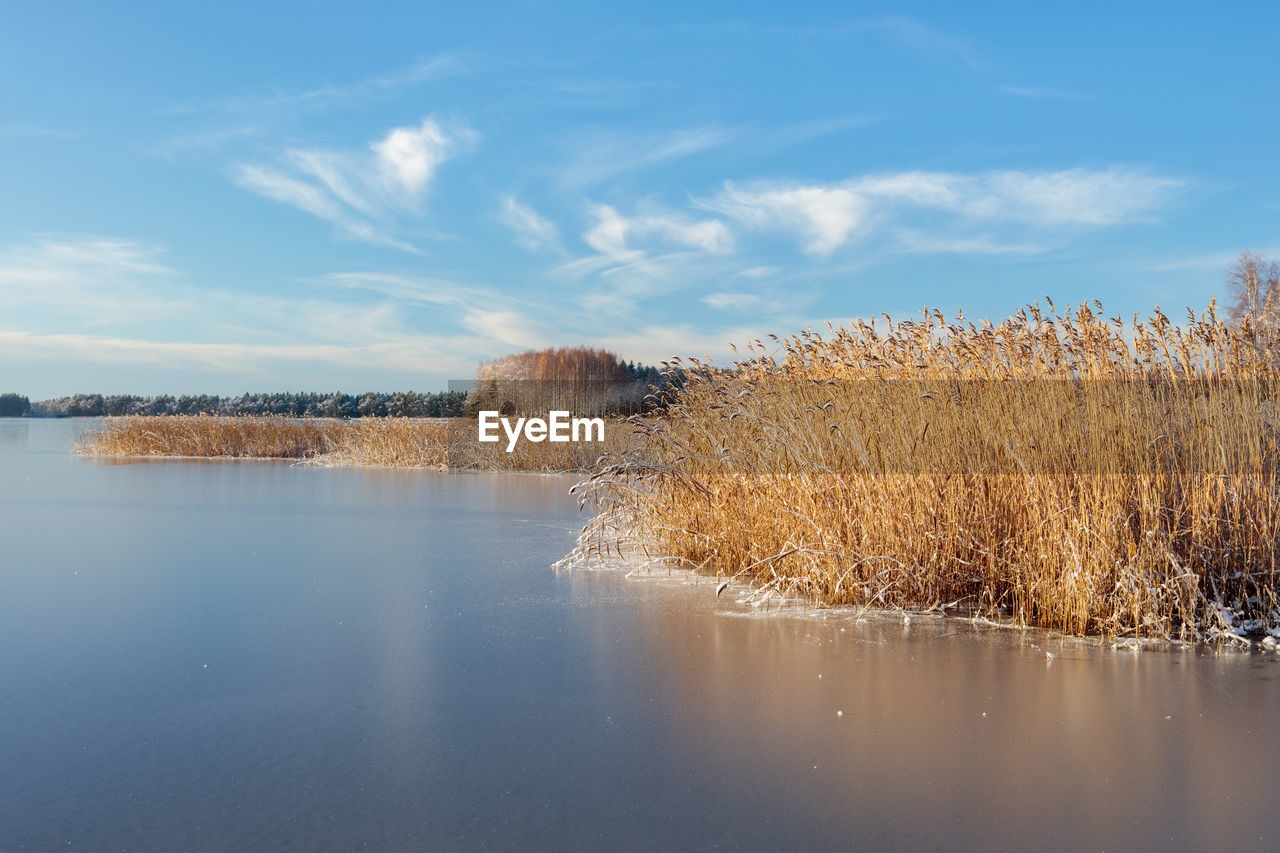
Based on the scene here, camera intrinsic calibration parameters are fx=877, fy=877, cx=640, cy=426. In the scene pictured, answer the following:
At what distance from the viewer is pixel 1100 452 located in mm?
4578

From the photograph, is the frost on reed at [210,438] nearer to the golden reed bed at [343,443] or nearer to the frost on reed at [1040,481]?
the golden reed bed at [343,443]

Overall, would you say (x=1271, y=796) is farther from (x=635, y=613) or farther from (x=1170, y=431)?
(x=635, y=613)

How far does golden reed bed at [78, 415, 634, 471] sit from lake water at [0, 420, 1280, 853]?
11.8 metres

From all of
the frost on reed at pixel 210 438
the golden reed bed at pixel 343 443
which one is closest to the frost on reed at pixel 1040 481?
the golden reed bed at pixel 343 443

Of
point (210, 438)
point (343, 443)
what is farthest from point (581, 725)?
point (210, 438)

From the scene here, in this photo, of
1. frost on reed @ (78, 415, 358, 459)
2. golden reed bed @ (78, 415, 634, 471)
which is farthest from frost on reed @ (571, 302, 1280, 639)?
frost on reed @ (78, 415, 358, 459)

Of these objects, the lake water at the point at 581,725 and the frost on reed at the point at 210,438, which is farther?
the frost on reed at the point at 210,438

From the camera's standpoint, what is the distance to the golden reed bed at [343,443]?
17.7 m

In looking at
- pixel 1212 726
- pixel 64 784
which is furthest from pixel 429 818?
pixel 1212 726

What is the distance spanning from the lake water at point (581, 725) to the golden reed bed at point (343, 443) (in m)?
11.8

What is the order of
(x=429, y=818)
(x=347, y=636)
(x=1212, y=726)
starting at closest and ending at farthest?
1. (x=429, y=818)
2. (x=1212, y=726)
3. (x=347, y=636)

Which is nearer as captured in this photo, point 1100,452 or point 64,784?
point 64,784

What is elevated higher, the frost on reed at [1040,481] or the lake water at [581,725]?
the frost on reed at [1040,481]

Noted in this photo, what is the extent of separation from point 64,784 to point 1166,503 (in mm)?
4925
